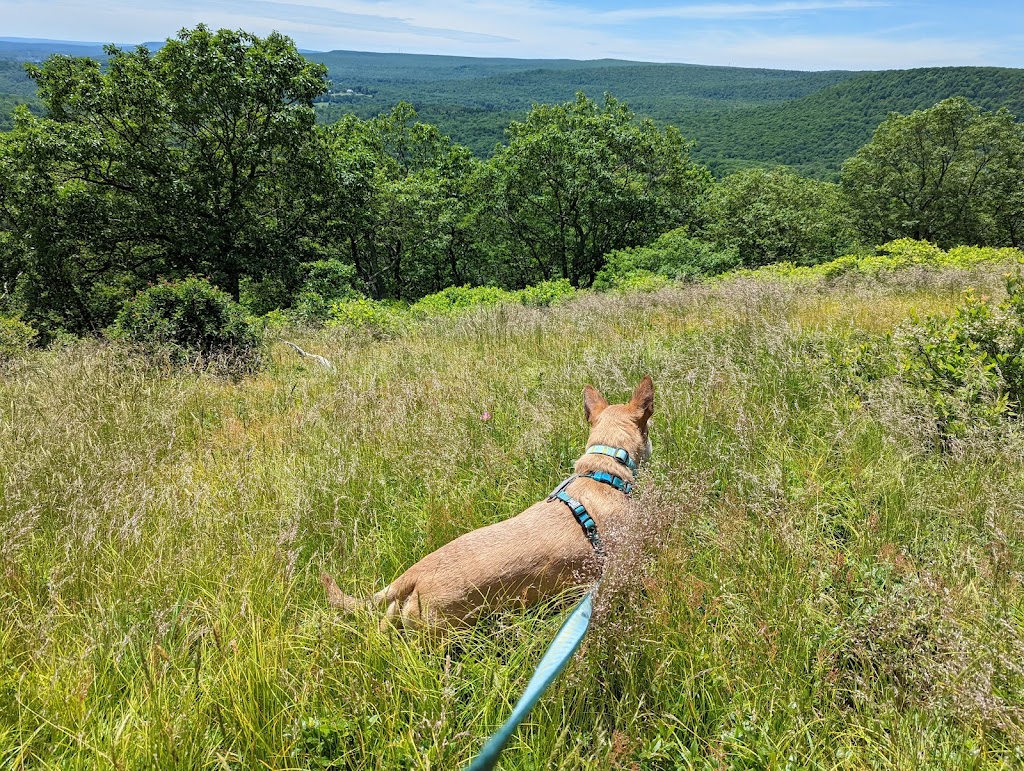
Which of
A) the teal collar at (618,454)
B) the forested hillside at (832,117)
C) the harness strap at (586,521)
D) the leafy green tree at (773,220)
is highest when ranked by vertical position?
the forested hillside at (832,117)

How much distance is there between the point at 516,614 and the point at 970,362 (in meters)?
3.49

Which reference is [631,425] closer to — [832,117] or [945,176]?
[945,176]

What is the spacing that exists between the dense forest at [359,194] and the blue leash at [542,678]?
804cm

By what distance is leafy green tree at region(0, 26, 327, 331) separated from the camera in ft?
47.5

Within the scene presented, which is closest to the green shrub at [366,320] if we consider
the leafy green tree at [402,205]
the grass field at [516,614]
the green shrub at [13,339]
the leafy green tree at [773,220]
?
the green shrub at [13,339]

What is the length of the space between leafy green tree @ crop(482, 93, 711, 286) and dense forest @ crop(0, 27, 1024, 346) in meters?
0.13

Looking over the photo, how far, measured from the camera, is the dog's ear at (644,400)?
8.75ft

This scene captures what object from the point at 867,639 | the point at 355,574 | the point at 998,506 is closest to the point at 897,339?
the point at 998,506

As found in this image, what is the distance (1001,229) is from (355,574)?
55.2 meters

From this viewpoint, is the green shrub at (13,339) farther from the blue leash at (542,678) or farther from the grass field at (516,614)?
the blue leash at (542,678)

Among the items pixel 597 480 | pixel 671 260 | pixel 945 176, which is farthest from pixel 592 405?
pixel 945 176

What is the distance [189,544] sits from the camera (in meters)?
2.31

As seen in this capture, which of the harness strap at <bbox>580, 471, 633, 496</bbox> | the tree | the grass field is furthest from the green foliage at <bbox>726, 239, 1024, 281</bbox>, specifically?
the tree

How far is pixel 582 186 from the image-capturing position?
25.3 meters
